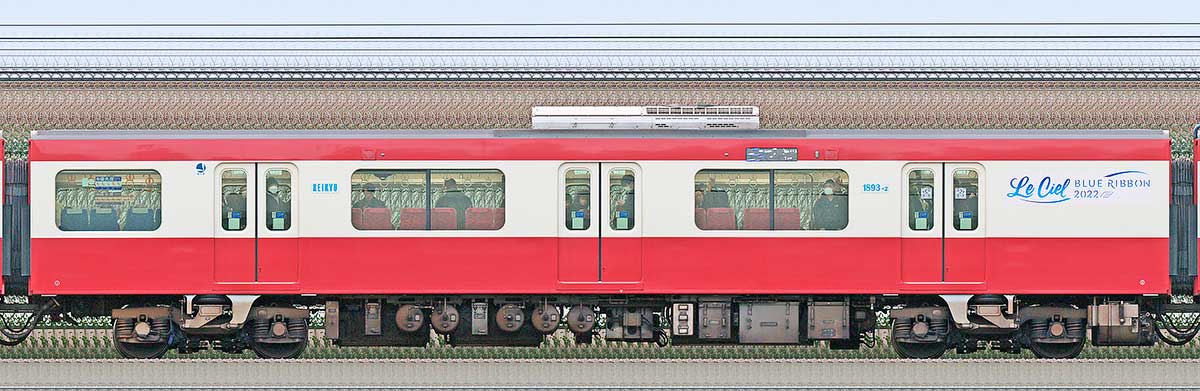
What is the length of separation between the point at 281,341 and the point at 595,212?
4.07 meters

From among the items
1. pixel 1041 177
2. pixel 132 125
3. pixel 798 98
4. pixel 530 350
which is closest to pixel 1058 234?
pixel 1041 177

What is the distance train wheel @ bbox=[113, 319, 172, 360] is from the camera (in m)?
19.5

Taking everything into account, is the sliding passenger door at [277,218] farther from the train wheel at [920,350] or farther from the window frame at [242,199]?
the train wheel at [920,350]

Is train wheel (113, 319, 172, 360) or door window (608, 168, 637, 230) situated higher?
door window (608, 168, 637, 230)

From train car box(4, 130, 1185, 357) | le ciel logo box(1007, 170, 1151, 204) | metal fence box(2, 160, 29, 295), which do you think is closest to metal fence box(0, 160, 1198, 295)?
metal fence box(2, 160, 29, 295)

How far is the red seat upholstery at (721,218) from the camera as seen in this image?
18.8 m

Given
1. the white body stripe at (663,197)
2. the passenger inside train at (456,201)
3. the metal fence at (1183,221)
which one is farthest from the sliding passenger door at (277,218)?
the metal fence at (1183,221)

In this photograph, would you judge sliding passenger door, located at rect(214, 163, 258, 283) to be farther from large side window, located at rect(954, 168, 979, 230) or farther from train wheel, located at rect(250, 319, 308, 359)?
large side window, located at rect(954, 168, 979, 230)

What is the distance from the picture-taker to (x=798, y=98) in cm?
2858

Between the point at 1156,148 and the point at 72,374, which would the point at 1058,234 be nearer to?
the point at 1156,148

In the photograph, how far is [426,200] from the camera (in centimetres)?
1875

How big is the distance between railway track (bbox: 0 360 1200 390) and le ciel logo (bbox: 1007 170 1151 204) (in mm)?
1890

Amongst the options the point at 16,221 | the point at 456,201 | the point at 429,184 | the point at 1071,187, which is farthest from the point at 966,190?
the point at 16,221

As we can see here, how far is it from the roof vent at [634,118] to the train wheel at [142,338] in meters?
5.07
